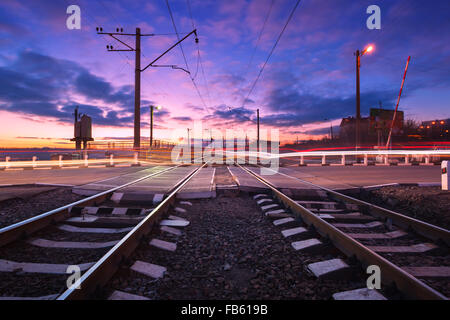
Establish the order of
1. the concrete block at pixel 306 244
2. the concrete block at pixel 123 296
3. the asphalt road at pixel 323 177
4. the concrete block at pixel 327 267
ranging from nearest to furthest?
the concrete block at pixel 123 296
the concrete block at pixel 327 267
the concrete block at pixel 306 244
the asphalt road at pixel 323 177

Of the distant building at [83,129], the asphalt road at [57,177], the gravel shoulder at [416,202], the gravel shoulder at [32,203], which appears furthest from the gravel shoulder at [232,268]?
the distant building at [83,129]

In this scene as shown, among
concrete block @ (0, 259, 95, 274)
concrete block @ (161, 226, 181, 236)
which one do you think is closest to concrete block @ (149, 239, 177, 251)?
concrete block @ (161, 226, 181, 236)

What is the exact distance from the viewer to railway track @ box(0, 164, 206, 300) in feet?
8.03

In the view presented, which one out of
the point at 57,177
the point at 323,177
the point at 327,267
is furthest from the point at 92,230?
the point at 323,177

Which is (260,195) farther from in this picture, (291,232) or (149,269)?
(149,269)

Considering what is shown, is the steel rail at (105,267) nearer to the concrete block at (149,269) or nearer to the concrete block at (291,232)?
the concrete block at (149,269)

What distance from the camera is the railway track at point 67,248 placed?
245cm

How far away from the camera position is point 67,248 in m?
3.47

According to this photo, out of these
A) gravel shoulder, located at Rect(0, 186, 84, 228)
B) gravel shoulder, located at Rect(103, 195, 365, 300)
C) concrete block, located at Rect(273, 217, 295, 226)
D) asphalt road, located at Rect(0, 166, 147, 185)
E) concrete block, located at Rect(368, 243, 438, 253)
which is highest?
asphalt road, located at Rect(0, 166, 147, 185)

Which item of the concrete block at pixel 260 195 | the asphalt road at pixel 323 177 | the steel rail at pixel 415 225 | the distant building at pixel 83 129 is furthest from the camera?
the distant building at pixel 83 129

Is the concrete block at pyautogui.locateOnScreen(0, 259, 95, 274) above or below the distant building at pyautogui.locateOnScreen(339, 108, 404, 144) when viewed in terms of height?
below

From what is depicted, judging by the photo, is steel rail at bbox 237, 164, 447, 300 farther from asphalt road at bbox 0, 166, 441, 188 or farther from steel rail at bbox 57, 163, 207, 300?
asphalt road at bbox 0, 166, 441, 188

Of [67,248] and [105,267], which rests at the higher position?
[105,267]
